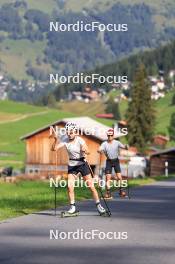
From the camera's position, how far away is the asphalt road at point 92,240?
923cm

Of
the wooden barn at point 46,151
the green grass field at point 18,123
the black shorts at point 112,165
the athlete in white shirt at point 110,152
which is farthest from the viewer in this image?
the green grass field at point 18,123

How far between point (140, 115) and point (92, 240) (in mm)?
90845

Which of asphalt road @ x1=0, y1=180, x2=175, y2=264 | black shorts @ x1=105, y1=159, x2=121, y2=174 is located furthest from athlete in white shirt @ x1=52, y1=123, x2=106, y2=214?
black shorts @ x1=105, y1=159, x2=121, y2=174

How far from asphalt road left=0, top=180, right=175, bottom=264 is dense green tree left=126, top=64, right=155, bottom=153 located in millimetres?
84554

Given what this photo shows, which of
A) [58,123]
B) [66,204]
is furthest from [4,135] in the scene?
[66,204]

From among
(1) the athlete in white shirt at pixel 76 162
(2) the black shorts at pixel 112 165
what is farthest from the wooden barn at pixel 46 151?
(1) the athlete in white shirt at pixel 76 162

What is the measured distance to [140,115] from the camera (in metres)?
102

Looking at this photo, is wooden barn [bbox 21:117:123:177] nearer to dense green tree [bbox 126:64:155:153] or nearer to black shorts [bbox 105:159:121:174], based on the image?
dense green tree [bbox 126:64:155:153]

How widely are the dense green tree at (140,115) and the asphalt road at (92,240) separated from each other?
84554mm

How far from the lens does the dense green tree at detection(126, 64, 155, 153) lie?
10119 centimetres

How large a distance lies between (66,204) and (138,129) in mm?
82435

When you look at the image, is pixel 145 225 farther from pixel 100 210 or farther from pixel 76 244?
pixel 76 244

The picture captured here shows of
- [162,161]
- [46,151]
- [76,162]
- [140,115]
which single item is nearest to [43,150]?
[46,151]

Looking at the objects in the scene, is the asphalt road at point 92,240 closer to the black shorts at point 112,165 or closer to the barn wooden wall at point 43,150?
the black shorts at point 112,165
